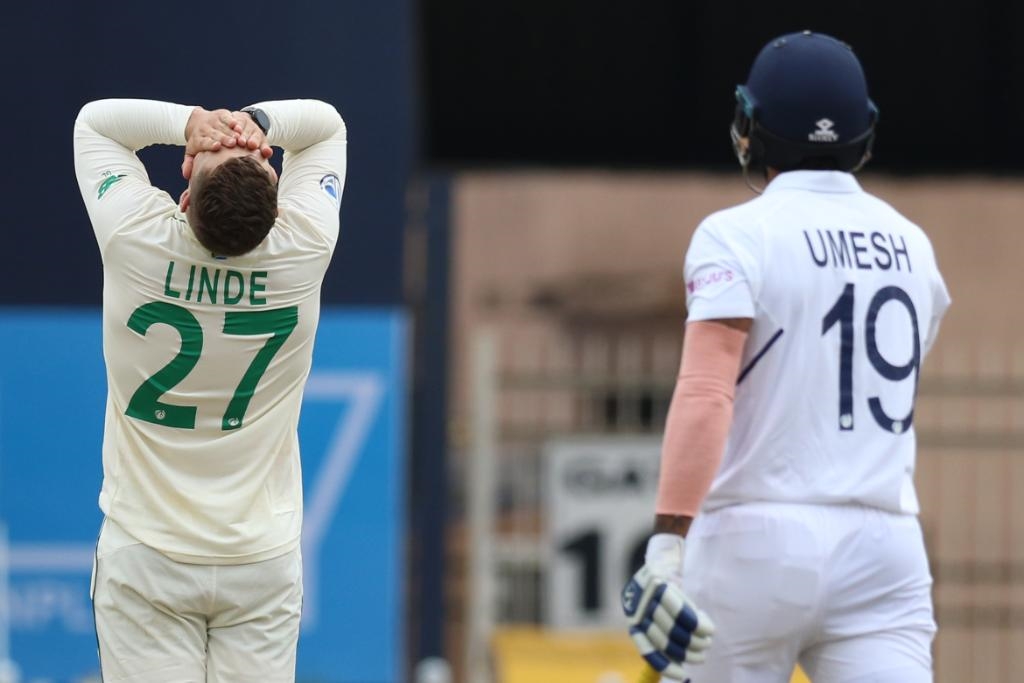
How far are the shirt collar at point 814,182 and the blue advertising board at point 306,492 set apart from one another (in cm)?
431

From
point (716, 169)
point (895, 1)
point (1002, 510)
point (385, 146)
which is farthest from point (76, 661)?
point (895, 1)

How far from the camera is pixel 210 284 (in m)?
3.07

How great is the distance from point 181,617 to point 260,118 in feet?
3.04

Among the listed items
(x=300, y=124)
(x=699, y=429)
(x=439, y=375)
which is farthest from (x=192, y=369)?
(x=439, y=375)

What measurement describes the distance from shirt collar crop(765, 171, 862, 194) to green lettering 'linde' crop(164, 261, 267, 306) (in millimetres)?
1005

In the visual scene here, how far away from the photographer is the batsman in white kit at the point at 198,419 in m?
3.02

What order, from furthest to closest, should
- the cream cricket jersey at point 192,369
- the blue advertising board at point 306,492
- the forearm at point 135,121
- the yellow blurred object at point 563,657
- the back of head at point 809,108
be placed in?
the blue advertising board at point 306,492 < the yellow blurred object at point 563,657 < the back of head at point 809,108 < the forearm at point 135,121 < the cream cricket jersey at point 192,369

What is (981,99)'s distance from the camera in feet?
37.6

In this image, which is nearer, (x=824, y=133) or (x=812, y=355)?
(x=812, y=355)

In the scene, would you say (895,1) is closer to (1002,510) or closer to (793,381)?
(1002,510)

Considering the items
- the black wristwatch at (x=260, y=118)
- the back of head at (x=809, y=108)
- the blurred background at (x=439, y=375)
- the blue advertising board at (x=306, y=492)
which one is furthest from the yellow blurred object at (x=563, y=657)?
the black wristwatch at (x=260, y=118)

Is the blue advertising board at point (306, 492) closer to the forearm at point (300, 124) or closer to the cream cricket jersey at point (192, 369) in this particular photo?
the forearm at point (300, 124)

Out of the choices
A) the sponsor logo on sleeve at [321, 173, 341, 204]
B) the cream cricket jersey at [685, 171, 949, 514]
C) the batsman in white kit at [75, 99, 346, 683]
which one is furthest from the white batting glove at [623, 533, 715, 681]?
the sponsor logo on sleeve at [321, 173, 341, 204]

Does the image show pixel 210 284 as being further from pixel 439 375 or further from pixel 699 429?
pixel 439 375
